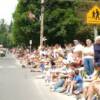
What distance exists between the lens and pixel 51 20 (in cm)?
6931

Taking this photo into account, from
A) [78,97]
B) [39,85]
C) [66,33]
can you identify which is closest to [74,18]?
[66,33]

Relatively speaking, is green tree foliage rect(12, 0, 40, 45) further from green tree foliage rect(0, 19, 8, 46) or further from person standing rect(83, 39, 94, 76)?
green tree foliage rect(0, 19, 8, 46)

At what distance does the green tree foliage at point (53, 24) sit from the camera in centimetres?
6819

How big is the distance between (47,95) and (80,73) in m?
1.31

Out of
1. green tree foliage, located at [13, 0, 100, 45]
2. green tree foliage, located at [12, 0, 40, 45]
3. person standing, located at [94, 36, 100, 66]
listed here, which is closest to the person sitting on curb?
person standing, located at [94, 36, 100, 66]

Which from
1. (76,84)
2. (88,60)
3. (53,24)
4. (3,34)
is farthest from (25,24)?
(3,34)

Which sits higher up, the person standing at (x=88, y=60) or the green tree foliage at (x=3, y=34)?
the person standing at (x=88, y=60)

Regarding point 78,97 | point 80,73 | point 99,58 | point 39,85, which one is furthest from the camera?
point 39,85

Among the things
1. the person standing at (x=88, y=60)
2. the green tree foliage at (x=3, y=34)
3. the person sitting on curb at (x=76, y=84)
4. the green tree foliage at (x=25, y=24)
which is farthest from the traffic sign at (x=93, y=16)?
the green tree foliage at (x=3, y=34)

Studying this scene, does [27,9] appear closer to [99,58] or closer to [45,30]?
[45,30]

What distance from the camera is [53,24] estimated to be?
6938cm

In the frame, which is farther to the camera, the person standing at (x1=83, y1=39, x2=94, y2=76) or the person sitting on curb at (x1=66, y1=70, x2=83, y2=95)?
the person standing at (x1=83, y1=39, x2=94, y2=76)

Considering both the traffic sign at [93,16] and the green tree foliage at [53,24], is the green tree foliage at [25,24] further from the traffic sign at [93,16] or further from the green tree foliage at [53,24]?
the traffic sign at [93,16]

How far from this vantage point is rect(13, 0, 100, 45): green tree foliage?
224 feet
